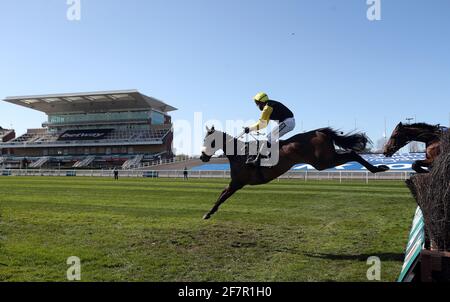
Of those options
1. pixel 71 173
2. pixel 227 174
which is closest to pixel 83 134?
pixel 71 173

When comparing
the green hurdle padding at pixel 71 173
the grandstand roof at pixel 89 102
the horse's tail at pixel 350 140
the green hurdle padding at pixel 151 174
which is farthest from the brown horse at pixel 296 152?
the grandstand roof at pixel 89 102

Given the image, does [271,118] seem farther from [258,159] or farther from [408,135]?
[408,135]

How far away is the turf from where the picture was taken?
5711 millimetres

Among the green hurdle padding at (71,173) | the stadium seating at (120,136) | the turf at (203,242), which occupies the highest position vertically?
the turf at (203,242)

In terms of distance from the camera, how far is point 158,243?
757 cm

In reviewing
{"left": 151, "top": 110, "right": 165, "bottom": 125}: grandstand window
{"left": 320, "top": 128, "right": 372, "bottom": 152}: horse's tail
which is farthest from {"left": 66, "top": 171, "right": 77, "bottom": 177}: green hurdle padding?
{"left": 320, "top": 128, "right": 372, "bottom": 152}: horse's tail

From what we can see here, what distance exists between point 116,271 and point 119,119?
227ft

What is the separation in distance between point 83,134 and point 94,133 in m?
2.04

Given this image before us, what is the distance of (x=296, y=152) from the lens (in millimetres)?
7441

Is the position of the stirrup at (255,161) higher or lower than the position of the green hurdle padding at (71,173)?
higher

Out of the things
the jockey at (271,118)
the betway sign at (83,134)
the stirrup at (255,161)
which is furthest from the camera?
the betway sign at (83,134)

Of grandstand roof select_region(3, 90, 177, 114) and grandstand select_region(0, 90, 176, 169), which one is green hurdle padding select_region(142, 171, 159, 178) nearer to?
grandstand select_region(0, 90, 176, 169)

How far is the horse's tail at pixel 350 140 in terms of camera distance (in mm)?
7434

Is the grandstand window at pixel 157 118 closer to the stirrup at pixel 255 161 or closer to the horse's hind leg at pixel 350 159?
the stirrup at pixel 255 161
